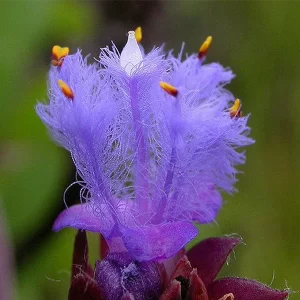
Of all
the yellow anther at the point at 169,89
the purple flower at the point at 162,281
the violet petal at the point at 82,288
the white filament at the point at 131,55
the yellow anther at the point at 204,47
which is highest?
the yellow anther at the point at 204,47

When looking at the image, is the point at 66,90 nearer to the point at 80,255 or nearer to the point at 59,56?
the point at 59,56

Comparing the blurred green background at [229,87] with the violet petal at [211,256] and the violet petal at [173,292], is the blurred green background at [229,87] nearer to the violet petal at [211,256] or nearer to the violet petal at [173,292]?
the violet petal at [211,256]

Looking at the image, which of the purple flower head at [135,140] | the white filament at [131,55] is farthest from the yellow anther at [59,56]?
the white filament at [131,55]

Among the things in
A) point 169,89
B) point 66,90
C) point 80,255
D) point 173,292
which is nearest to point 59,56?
point 66,90

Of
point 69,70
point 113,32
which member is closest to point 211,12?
point 113,32

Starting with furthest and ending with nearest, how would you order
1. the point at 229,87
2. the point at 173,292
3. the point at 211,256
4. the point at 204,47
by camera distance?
the point at 229,87 → the point at 204,47 → the point at 211,256 → the point at 173,292

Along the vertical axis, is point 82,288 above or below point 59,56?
below

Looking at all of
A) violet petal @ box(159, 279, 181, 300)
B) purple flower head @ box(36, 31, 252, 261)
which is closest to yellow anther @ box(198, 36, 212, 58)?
purple flower head @ box(36, 31, 252, 261)
